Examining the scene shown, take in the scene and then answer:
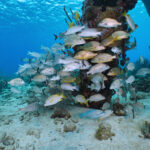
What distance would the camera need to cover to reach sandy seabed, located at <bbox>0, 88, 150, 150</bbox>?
114 inches

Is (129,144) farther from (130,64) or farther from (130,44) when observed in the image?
(130,44)

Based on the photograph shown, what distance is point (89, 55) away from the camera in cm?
344

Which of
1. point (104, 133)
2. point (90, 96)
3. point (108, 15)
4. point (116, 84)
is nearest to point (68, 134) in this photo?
point (104, 133)

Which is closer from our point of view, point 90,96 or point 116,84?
point 116,84

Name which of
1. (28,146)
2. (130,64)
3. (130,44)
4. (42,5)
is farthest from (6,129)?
(42,5)

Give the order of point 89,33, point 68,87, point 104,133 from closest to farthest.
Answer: point 104,133
point 89,33
point 68,87

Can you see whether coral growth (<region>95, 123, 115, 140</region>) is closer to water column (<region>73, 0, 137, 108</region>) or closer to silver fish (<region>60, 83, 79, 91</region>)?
silver fish (<region>60, 83, 79, 91</region>)

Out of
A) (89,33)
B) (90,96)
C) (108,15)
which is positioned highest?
(108,15)

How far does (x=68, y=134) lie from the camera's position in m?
3.38

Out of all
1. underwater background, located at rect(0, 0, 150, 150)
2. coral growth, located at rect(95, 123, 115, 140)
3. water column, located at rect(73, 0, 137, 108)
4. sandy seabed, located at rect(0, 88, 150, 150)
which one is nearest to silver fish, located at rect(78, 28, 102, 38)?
underwater background, located at rect(0, 0, 150, 150)

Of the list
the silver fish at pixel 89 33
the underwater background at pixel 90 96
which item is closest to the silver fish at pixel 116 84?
the underwater background at pixel 90 96

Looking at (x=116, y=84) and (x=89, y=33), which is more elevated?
(x=89, y=33)

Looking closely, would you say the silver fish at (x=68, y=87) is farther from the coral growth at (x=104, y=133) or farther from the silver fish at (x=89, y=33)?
the silver fish at (x=89, y=33)

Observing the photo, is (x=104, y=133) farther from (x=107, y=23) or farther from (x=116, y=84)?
(x=107, y=23)
